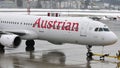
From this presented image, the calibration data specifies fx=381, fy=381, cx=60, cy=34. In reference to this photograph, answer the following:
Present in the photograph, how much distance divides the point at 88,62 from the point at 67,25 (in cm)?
442

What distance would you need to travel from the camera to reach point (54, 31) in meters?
31.3

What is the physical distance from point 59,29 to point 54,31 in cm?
50

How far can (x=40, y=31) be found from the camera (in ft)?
105

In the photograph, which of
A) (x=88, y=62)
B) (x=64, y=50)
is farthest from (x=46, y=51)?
(x=88, y=62)

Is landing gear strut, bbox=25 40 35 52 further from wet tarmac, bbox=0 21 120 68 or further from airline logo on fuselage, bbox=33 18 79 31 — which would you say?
airline logo on fuselage, bbox=33 18 79 31

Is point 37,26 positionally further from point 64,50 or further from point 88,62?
point 88,62

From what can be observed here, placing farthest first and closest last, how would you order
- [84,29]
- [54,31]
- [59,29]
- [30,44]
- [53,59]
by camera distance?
1. [30,44]
2. [54,31]
3. [59,29]
4. [84,29]
5. [53,59]

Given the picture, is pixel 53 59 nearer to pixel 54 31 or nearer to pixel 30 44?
pixel 54 31

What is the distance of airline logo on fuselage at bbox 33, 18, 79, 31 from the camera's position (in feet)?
99.9

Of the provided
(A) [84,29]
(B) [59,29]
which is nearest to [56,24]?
(B) [59,29]

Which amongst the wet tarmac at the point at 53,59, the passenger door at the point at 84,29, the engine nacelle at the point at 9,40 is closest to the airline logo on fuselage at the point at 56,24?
the passenger door at the point at 84,29

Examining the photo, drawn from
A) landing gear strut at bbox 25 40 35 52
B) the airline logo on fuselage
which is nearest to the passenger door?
the airline logo on fuselage

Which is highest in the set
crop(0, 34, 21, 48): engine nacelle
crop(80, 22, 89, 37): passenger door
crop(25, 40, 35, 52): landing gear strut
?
crop(80, 22, 89, 37): passenger door

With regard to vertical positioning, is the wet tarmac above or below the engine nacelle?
below
